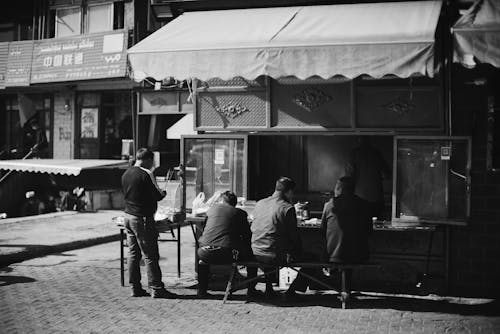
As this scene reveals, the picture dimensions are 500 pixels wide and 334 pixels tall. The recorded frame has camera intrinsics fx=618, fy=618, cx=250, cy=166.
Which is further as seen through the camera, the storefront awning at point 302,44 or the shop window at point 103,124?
the shop window at point 103,124

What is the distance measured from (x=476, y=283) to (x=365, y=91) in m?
3.09

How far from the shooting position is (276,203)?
8.26 metres

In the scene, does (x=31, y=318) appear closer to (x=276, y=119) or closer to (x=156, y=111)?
(x=276, y=119)

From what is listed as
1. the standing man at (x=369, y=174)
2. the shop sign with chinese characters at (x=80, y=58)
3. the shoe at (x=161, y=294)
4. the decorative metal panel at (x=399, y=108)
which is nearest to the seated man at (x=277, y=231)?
the shoe at (x=161, y=294)

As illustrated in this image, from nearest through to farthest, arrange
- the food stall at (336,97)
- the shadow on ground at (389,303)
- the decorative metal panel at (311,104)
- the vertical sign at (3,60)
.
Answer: the food stall at (336,97) → the shadow on ground at (389,303) → the decorative metal panel at (311,104) → the vertical sign at (3,60)

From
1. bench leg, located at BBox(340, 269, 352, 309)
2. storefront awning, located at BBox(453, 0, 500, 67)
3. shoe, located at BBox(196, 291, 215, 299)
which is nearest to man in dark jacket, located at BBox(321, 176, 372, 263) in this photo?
bench leg, located at BBox(340, 269, 352, 309)

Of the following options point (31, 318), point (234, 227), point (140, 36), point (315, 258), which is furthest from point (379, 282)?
point (140, 36)

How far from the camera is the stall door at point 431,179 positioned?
8414 millimetres

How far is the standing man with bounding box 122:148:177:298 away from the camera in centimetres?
843

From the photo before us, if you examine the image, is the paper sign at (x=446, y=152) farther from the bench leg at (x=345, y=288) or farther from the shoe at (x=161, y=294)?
the shoe at (x=161, y=294)

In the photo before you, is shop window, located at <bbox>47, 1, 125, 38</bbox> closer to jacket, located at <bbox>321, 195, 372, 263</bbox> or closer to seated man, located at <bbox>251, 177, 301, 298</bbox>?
seated man, located at <bbox>251, 177, 301, 298</bbox>

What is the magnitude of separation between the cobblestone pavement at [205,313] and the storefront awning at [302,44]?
9.65 ft

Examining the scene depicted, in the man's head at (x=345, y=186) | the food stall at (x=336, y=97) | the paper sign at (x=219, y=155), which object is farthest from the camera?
the paper sign at (x=219, y=155)

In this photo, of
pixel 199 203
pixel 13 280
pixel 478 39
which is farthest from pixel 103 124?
pixel 478 39
